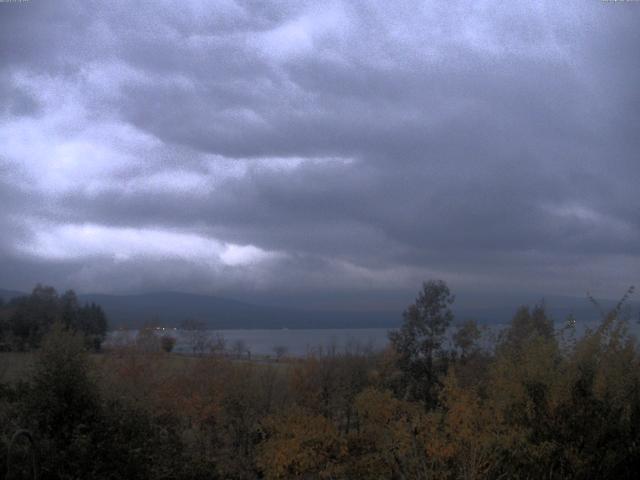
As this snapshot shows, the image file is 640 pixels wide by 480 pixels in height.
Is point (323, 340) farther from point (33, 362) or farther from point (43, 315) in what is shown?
point (33, 362)

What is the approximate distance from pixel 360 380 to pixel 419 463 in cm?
2089

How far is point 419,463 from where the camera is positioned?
11.2m

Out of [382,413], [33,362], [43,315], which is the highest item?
[43,315]

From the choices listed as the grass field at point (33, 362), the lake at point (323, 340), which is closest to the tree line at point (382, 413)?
the lake at point (323, 340)

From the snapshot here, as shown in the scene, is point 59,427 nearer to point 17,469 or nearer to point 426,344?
point 17,469

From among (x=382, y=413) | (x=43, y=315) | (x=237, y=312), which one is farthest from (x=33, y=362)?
(x=237, y=312)

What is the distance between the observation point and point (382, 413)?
72.7ft

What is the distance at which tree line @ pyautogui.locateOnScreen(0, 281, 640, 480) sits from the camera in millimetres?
12773

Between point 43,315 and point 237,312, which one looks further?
point 237,312

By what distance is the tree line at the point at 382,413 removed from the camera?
12.8 m

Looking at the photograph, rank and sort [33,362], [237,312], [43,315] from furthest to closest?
[237,312]
[43,315]
[33,362]

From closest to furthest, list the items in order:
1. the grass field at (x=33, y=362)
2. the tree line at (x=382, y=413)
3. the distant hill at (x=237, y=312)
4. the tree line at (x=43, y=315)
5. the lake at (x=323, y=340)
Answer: the tree line at (x=382, y=413) → the grass field at (x=33, y=362) → the lake at (x=323, y=340) → the tree line at (x=43, y=315) → the distant hill at (x=237, y=312)

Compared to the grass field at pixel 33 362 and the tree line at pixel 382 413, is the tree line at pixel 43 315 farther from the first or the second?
the tree line at pixel 382 413

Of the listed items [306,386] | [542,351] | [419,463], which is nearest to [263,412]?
[306,386]
